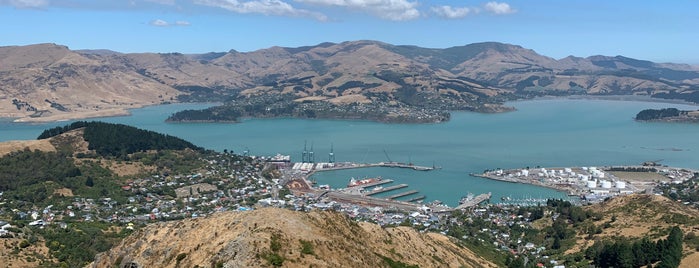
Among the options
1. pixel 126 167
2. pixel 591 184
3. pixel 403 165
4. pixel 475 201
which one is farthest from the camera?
pixel 403 165

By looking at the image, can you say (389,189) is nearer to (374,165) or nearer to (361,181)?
(361,181)

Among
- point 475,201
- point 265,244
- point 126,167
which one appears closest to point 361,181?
point 475,201

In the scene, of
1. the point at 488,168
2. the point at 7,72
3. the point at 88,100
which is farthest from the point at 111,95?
the point at 488,168

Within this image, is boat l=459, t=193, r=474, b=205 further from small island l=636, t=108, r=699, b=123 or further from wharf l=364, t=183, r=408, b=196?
small island l=636, t=108, r=699, b=123

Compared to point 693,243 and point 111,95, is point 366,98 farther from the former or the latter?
point 693,243

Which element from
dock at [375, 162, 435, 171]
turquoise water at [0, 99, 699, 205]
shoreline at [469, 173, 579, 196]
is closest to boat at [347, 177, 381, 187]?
turquoise water at [0, 99, 699, 205]

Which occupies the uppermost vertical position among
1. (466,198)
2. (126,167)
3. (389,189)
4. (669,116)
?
(669,116)

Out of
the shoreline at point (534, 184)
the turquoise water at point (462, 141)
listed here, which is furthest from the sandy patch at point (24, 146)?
the shoreline at point (534, 184)
